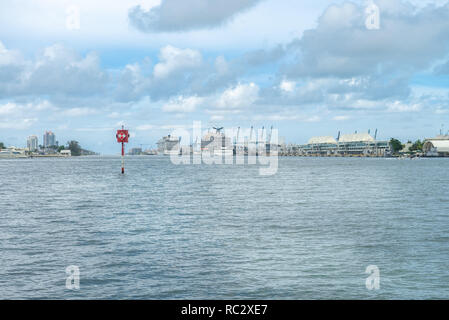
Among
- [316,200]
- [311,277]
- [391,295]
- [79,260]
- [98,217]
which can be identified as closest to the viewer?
[391,295]

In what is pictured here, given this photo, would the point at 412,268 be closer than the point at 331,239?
Yes

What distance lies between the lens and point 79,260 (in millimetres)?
21078

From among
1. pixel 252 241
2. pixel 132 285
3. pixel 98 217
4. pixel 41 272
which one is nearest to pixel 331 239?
pixel 252 241

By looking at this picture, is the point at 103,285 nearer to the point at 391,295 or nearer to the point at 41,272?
the point at 41,272

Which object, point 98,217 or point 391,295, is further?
point 98,217

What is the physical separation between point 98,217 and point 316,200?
73.0 feet
